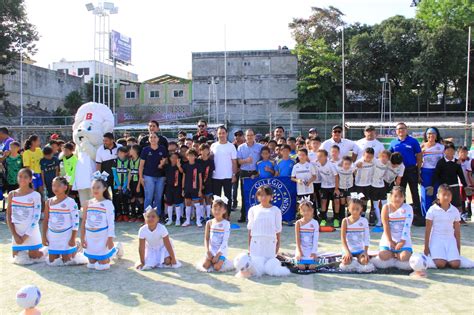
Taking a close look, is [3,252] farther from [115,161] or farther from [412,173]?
[412,173]

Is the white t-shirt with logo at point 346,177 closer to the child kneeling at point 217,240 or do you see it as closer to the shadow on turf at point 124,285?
the child kneeling at point 217,240

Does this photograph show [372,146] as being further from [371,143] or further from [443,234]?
[443,234]

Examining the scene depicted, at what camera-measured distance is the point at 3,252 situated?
672cm

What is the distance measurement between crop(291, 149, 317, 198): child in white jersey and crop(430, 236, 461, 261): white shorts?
280cm

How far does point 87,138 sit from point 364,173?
5.49m

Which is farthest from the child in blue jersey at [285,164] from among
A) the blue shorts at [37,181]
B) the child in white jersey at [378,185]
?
the blue shorts at [37,181]

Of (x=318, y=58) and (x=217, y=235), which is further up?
(x=318, y=58)

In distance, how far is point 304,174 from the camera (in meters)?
8.33

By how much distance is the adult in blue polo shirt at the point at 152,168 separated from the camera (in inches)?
341

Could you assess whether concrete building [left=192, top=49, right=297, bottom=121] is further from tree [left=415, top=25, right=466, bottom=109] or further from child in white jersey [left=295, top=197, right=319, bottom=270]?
child in white jersey [left=295, top=197, right=319, bottom=270]

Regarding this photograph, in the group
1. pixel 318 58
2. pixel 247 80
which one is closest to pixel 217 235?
pixel 318 58

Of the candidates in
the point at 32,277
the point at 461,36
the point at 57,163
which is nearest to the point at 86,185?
the point at 57,163

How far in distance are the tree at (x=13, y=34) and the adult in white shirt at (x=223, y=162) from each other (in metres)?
33.6

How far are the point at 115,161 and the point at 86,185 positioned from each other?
78 cm
